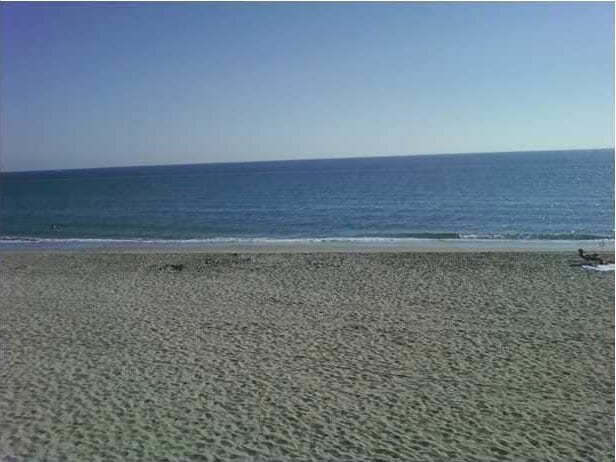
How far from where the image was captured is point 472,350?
337 inches

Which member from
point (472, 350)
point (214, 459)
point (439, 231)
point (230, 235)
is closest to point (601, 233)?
point (439, 231)

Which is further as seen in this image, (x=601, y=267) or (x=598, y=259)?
(x=598, y=259)

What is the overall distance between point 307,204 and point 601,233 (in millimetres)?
27390

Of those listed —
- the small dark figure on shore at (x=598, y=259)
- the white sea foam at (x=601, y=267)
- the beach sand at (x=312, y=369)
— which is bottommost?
the beach sand at (x=312, y=369)

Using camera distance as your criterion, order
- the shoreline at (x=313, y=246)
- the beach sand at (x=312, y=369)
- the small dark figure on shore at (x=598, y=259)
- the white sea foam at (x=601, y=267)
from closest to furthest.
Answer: the beach sand at (x=312, y=369) < the white sea foam at (x=601, y=267) < the small dark figure on shore at (x=598, y=259) < the shoreline at (x=313, y=246)

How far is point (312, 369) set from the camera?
7.83 metres

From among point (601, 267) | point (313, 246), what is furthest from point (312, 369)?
point (313, 246)

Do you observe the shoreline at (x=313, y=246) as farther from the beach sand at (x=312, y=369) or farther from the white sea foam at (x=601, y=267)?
the beach sand at (x=312, y=369)

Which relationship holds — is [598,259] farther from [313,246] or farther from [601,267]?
[313,246]

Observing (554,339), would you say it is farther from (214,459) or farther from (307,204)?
(307,204)

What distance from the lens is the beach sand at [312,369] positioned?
18.8 feet

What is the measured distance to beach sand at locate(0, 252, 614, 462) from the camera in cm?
572

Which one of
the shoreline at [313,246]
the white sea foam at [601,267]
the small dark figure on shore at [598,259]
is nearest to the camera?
the white sea foam at [601,267]

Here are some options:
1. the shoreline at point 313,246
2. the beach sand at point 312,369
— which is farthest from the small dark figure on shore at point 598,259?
the shoreline at point 313,246
